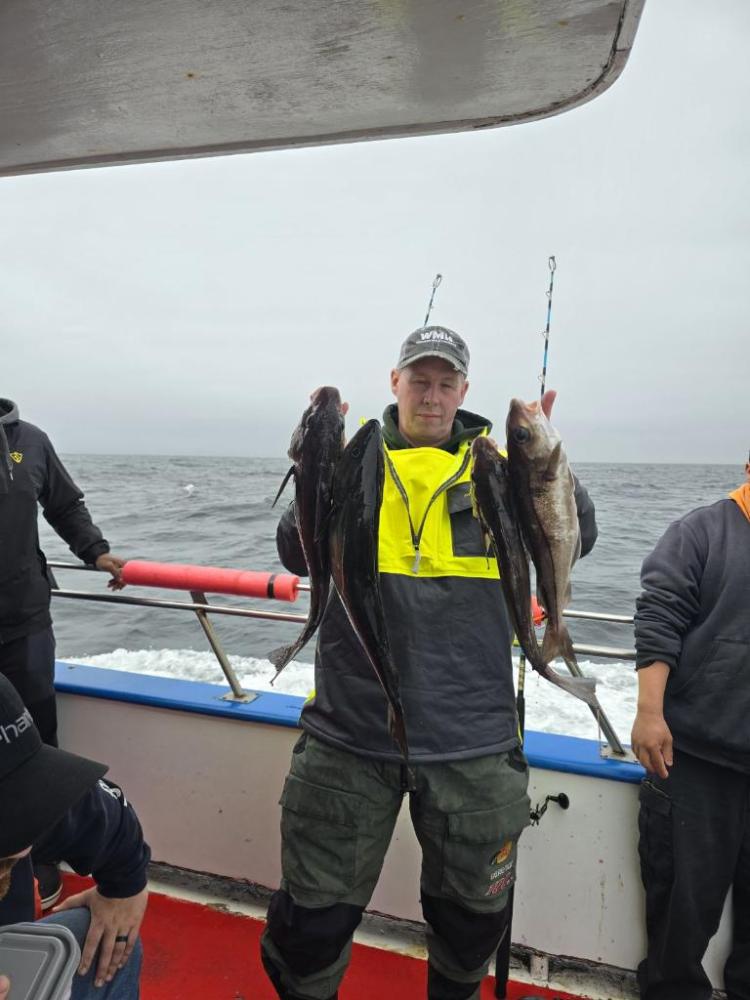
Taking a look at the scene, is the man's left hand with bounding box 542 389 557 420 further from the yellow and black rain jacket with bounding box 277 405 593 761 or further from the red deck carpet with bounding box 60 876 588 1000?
the red deck carpet with bounding box 60 876 588 1000

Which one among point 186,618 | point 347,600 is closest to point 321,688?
point 347,600

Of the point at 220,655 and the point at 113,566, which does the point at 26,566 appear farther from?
the point at 220,655

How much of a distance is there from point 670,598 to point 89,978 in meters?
2.08

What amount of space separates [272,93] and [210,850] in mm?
3103

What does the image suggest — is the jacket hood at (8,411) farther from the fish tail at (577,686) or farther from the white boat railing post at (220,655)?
the fish tail at (577,686)

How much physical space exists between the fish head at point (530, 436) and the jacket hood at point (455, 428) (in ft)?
1.76

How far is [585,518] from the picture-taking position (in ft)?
6.27

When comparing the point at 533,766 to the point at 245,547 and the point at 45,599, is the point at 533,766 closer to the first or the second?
the point at 45,599

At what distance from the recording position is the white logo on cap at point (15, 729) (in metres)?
1.33

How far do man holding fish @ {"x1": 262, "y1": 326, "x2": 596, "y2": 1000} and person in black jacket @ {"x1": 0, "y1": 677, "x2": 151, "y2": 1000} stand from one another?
50cm

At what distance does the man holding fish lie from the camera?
1.89 meters

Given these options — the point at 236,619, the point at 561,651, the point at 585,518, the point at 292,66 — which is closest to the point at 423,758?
the point at 561,651

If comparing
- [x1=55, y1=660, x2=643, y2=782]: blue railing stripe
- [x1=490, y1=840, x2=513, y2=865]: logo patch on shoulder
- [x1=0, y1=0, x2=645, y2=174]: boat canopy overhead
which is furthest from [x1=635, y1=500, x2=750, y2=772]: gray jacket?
[x1=0, y1=0, x2=645, y2=174]: boat canopy overhead

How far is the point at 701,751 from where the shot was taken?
2.17 meters
